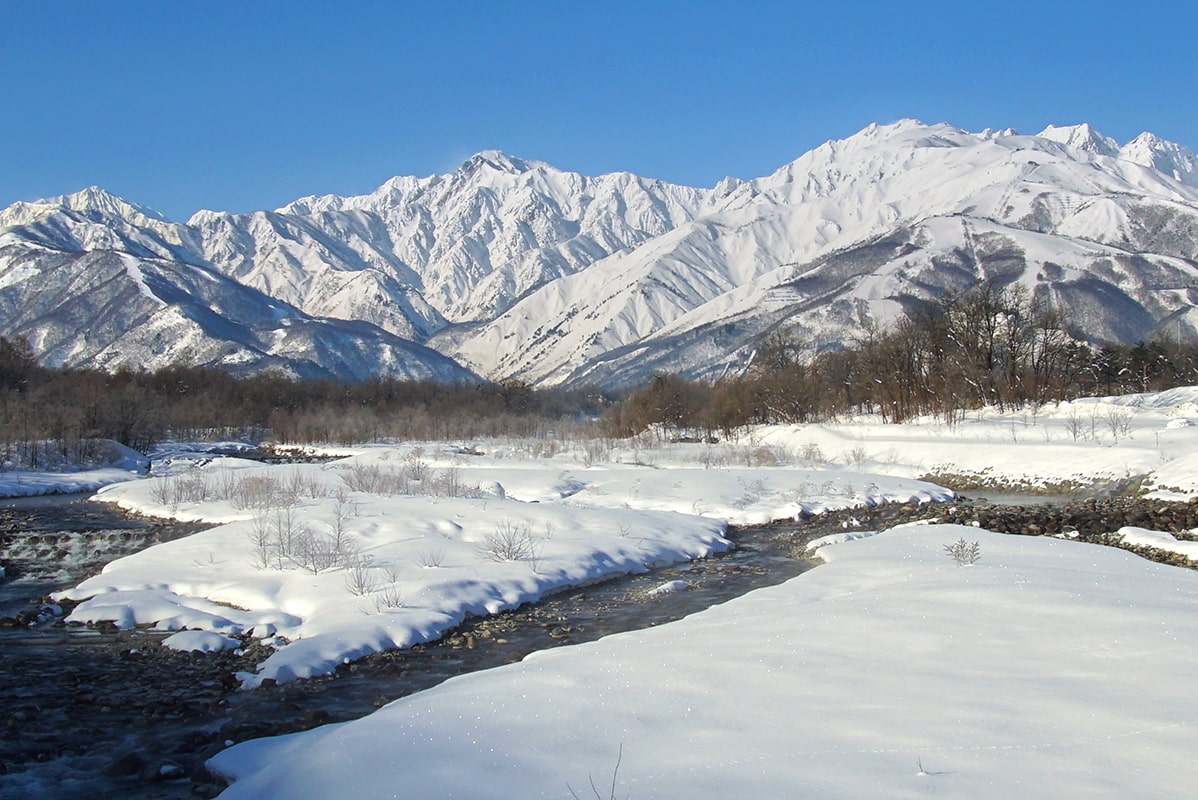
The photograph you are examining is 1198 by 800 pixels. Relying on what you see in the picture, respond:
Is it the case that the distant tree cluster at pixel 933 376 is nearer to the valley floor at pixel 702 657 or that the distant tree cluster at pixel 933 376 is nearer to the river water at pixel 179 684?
the valley floor at pixel 702 657

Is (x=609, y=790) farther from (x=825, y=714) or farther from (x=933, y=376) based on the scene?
(x=933, y=376)

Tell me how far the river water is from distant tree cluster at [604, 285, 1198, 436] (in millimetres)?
43127

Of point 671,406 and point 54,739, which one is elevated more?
point 671,406

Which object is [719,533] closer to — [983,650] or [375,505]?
[375,505]

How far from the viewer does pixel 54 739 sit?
1093 cm

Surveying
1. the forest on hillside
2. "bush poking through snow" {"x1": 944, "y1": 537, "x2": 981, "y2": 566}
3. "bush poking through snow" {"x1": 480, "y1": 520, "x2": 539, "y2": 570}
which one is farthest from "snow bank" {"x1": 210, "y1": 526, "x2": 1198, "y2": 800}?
the forest on hillside

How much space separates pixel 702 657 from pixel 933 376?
5776cm

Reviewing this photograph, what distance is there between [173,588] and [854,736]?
15656 millimetres

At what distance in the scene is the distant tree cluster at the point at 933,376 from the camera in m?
61.1

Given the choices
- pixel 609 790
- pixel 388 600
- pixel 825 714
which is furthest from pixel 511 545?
pixel 609 790

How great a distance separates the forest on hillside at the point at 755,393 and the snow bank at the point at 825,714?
47.8m

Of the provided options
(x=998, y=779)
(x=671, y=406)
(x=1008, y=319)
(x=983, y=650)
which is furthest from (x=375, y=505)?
(x=671, y=406)

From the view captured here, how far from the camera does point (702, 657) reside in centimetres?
1048

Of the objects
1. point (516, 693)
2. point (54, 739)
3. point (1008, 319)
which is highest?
point (1008, 319)
